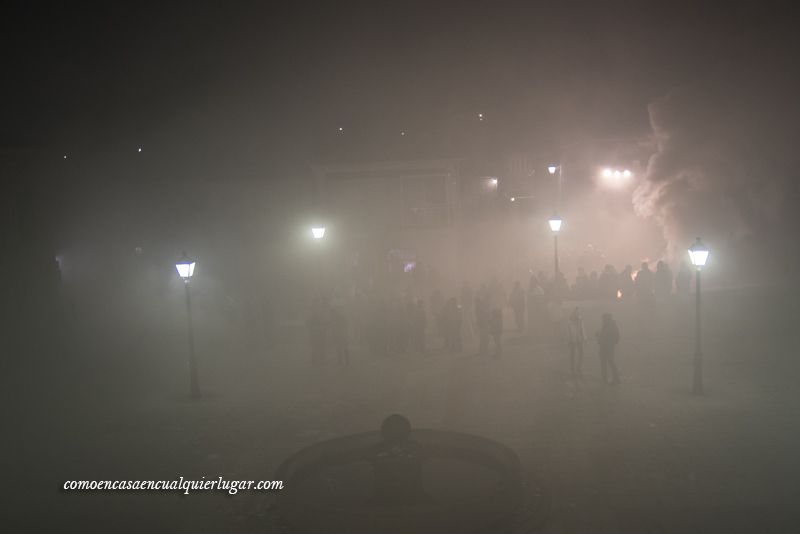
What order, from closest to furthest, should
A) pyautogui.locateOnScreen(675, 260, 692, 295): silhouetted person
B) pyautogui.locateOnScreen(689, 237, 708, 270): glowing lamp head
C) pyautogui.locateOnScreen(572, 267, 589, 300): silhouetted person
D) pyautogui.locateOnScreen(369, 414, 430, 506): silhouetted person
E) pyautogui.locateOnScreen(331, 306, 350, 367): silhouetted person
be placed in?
pyautogui.locateOnScreen(369, 414, 430, 506): silhouetted person < pyautogui.locateOnScreen(689, 237, 708, 270): glowing lamp head < pyautogui.locateOnScreen(331, 306, 350, 367): silhouetted person < pyautogui.locateOnScreen(675, 260, 692, 295): silhouetted person < pyautogui.locateOnScreen(572, 267, 589, 300): silhouetted person

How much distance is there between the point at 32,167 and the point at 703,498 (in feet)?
81.3

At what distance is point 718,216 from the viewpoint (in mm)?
31953

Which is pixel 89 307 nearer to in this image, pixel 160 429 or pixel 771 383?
pixel 160 429

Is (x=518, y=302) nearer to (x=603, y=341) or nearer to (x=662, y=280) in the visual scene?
(x=662, y=280)

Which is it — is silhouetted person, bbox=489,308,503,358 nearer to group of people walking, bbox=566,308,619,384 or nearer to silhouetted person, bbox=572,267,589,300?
group of people walking, bbox=566,308,619,384

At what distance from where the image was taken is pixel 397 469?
8.51 metres

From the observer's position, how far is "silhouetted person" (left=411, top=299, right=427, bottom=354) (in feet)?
60.4

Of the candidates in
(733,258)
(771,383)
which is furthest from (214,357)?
(733,258)

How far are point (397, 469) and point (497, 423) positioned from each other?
4.03m

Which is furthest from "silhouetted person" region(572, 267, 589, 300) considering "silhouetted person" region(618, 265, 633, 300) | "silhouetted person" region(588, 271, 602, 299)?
"silhouetted person" region(618, 265, 633, 300)

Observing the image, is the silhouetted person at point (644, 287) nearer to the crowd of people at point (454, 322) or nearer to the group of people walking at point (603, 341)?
the crowd of people at point (454, 322)

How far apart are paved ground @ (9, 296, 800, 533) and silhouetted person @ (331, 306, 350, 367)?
51 centimetres

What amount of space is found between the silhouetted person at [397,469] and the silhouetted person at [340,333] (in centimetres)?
887

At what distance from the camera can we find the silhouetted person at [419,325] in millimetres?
18422
